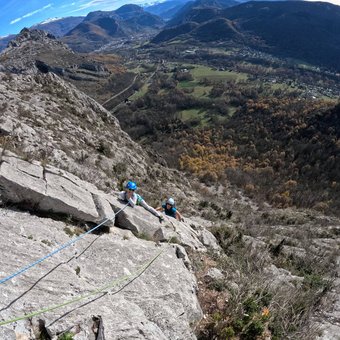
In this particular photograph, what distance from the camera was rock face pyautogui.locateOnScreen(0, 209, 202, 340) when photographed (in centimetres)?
662

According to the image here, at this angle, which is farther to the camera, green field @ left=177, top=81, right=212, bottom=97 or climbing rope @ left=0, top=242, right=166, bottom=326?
green field @ left=177, top=81, right=212, bottom=97

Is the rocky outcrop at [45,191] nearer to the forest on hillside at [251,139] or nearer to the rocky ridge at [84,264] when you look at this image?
the rocky ridge at [84,264]

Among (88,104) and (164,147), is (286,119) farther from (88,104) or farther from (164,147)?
(88,104)

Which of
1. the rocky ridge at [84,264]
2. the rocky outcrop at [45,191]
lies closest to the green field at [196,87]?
the rocky outcrop at [45,191]

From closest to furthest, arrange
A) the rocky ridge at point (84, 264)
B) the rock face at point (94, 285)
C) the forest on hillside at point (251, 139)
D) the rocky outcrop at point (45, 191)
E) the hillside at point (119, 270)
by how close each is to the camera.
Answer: the rock face at point (94, 285), the rocky ridge at point (84, 264), the hillside at point (119, 270), the rocky outcrop at point (45, 191), the forest on hillside at point (251, 139)

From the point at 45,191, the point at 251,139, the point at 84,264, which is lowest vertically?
the point at 251,139

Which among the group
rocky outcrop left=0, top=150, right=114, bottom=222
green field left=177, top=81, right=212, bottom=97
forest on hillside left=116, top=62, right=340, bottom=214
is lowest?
forest on hillside left=116, top=62, right=340, bottom=214

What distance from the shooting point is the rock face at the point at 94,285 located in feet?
21.7

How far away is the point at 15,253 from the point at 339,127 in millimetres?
104476

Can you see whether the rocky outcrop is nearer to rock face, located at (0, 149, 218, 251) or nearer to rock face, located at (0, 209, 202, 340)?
rock face, located at (0, 149, 218, 251)

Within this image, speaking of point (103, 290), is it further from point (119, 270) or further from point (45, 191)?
point (45, 191)

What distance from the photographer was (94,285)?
27.1ft

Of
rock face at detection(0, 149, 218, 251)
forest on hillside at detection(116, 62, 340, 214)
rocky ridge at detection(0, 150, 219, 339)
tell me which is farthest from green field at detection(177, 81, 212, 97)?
rocky ridge at detection(0, 150, 219, 339)

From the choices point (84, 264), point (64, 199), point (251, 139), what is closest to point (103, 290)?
point (84, 264)
